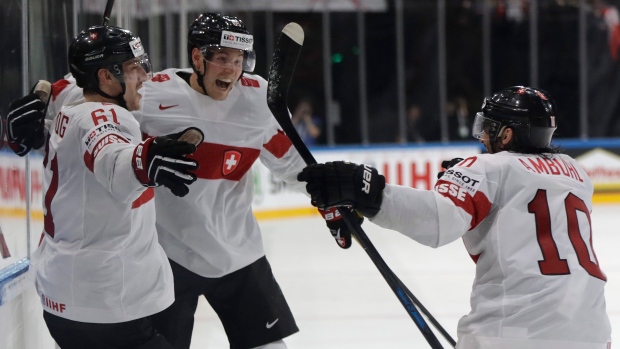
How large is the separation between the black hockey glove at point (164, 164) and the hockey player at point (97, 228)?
0.12 metres

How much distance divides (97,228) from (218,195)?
775mm

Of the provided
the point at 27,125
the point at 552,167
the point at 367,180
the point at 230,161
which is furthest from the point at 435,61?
the point at 367,180

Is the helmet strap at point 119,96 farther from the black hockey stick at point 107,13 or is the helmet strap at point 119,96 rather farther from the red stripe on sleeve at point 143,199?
the black hockey stick at point 107,13

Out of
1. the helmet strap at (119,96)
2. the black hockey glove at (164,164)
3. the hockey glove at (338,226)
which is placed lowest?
the hockey glove at (338,226)

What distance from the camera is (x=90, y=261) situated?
6.97 ft

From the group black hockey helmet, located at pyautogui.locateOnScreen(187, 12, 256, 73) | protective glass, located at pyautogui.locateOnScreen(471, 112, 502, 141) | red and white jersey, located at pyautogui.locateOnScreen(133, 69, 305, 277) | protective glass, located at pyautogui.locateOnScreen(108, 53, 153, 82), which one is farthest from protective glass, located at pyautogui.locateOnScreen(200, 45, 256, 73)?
protective glass, located at pyautogui.locateOnScreen(471, 112, 502, 141)

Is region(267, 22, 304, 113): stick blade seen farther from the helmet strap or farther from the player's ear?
the player's ear

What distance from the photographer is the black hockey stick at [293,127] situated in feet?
6.86

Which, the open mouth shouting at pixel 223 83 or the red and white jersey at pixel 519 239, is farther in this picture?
the open mouth shouting at pixel 223 83

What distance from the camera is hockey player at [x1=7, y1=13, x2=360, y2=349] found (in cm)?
279

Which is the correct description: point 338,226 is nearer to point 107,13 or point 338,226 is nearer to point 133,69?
point 133,69

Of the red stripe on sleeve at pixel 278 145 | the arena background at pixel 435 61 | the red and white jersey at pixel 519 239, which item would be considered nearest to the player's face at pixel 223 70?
the red stripe on sleeve at pixel 278 145

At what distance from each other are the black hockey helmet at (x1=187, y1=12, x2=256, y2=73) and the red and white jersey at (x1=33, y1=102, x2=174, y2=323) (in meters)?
0.66

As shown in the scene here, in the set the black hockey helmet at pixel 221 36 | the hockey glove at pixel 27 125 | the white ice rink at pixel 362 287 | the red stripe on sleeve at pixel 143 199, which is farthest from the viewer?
the white ice rink at pixel 362 287
